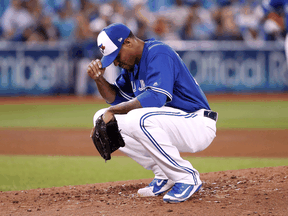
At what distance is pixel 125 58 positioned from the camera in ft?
10.6

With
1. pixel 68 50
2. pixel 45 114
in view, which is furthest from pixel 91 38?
pixel 45 114

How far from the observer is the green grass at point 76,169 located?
4.50 meters

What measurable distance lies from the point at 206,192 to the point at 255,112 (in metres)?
8.03

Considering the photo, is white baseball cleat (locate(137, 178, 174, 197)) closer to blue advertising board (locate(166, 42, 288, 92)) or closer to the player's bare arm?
the player's bare arm

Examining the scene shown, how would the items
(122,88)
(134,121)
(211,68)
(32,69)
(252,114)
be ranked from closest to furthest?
(134,121) → (122,88) → (252,114) → (32,69) → (211,68)

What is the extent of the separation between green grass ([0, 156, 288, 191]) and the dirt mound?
0.71 m

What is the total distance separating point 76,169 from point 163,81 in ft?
8.67

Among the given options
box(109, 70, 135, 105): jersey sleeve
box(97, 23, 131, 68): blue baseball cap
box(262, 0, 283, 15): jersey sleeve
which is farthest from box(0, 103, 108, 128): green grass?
box(97, 23, 131, 68): blue baseball cap

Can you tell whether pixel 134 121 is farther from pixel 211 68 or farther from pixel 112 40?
pixel 211 68

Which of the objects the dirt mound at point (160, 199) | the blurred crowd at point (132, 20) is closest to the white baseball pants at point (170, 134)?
the dirt mound at point (160, 199)

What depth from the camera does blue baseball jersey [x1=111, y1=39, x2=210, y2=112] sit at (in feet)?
9.78

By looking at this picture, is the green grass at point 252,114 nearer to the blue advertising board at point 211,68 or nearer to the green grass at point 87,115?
the green grass at point 87,115

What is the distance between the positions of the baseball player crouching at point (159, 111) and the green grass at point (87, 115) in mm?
5676

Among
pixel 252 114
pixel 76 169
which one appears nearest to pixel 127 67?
pixel 76 169
